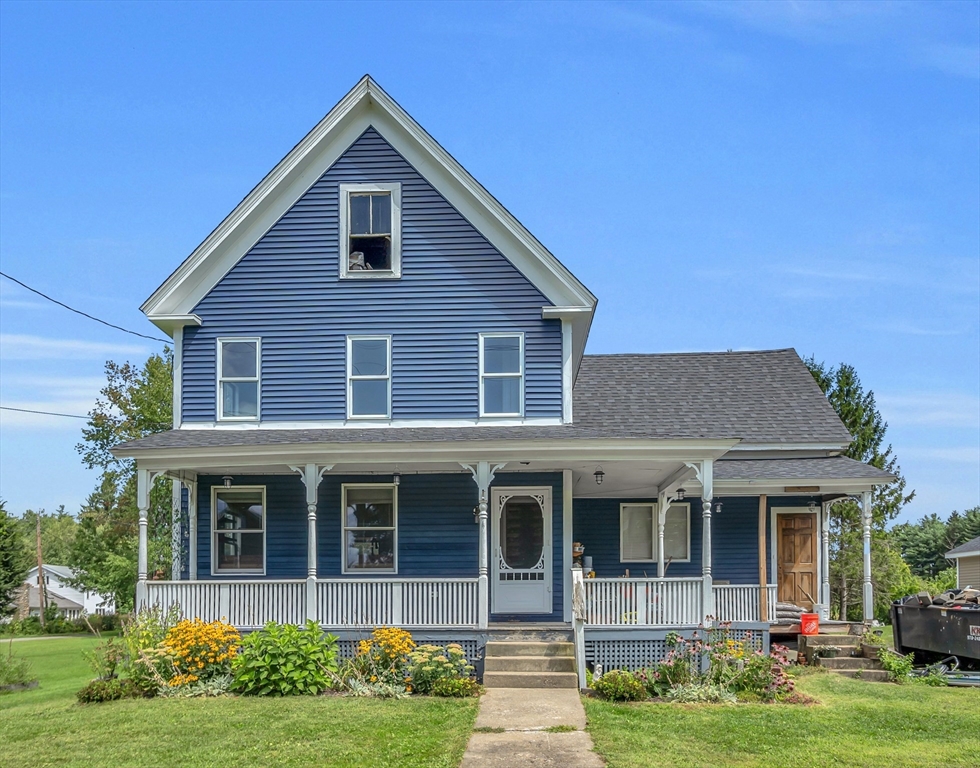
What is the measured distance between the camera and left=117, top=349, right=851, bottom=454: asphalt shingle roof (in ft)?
57.2

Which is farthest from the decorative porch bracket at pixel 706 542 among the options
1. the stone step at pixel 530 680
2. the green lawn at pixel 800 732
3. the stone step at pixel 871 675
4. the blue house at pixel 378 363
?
the stone step at pixel 871 675

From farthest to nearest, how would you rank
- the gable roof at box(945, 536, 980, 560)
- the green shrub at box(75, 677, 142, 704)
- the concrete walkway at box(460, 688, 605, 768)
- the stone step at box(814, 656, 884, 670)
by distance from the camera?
the gable roof at box(945, 536, 980, 560) < the stone step at box(814, 656, 884, 670) < the green shrub at box(75, 677, 142, 704) < the concrete walkway at box(460, 688, 605, 768)

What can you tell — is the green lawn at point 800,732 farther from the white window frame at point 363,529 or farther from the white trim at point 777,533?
the white trim at point 777,533

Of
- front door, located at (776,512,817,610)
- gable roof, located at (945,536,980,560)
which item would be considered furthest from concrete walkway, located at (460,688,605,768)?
gable roof, located at (945,536,980,560)

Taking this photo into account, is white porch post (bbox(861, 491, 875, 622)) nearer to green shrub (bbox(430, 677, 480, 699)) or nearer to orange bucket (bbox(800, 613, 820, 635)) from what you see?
orange bucket (bbox(800, 613, 820, 635))

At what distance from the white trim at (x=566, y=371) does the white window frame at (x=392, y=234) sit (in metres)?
3.04

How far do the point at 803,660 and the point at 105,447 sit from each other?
37077mm

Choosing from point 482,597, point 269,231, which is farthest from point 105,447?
point 482,597

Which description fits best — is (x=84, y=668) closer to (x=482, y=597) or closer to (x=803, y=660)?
(x=482, y=597)

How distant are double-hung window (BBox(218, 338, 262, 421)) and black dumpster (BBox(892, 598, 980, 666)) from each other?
12350 millimetres

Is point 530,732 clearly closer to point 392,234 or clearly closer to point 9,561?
point 392,234

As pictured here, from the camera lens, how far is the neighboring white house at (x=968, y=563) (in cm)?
4468

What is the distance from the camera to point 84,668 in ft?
91.2

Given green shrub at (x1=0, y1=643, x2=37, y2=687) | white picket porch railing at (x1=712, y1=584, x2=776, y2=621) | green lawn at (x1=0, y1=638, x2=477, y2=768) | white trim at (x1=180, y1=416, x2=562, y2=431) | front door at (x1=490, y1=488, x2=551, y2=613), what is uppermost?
white trim at (x1=180, y1=416, x2=562, y2=431)
